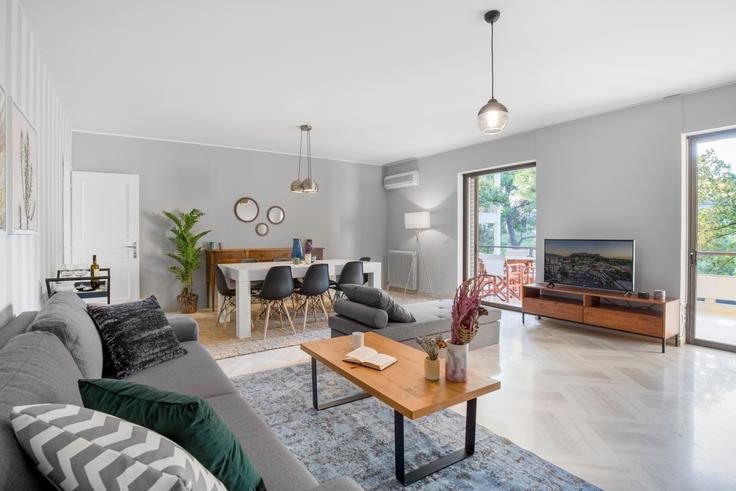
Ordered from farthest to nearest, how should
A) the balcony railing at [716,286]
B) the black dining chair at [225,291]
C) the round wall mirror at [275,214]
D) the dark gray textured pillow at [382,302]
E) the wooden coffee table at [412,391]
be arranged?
the round wall mirror at [275,214], the black dining chair at [225,291], the balcony railing at [716,286], the dark gray textured pillow at [382,302], the wooden coffee table at [412,391]

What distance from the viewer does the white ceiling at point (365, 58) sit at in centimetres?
255

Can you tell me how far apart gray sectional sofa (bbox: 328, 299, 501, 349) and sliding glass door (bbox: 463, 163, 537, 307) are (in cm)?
176

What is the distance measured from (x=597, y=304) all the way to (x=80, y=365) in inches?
191

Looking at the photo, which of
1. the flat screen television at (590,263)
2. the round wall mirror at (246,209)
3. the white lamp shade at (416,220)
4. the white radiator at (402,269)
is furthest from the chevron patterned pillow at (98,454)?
the white radiator at (402,269)

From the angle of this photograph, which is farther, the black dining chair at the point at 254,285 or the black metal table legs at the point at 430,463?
the black dining chair at the point at 254,285

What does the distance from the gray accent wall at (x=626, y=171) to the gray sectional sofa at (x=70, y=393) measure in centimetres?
451

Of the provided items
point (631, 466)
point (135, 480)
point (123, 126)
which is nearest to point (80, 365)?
point (135, 480)

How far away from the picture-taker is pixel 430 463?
1965mm

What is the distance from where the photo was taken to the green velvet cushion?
92cm

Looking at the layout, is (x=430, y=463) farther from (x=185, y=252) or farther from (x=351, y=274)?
(x=185, y=252)

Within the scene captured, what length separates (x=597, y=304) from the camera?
4551mm

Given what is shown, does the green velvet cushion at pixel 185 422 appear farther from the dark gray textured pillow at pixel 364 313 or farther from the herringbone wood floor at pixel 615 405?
the dark gray textured pillow at pixel 364 313

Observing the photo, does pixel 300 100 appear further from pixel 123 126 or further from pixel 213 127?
pixel 123 126

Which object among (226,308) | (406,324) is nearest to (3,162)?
(406,324)
